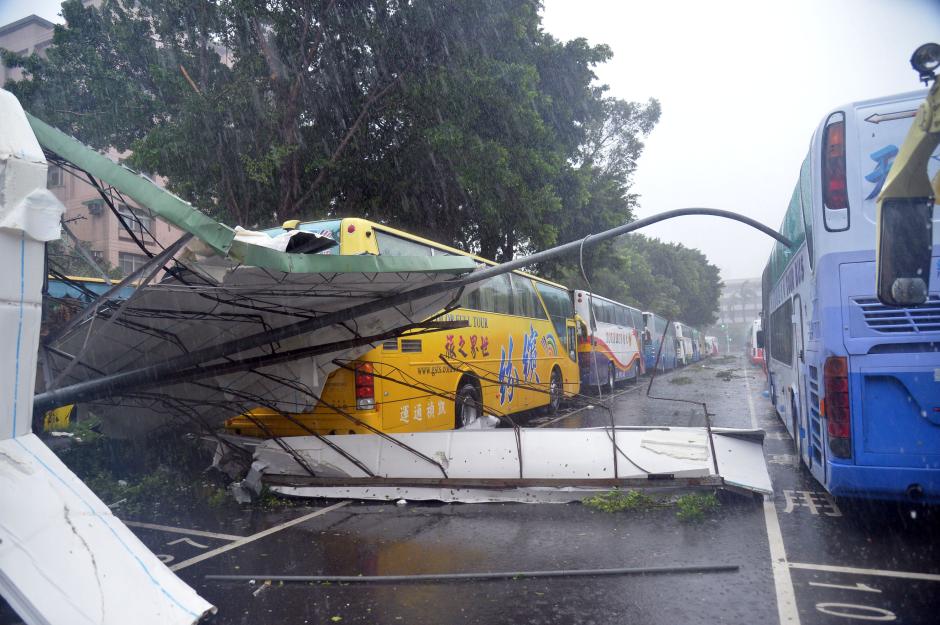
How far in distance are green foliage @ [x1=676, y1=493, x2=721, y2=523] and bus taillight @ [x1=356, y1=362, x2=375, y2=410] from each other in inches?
149

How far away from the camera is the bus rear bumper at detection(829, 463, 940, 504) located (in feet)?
16.8

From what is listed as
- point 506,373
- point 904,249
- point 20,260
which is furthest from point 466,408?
point 20,260

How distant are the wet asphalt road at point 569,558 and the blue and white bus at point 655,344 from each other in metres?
25.7

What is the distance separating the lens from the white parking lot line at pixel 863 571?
4.68 meters

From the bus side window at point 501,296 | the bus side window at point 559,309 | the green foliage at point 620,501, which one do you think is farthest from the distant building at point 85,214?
the green foliage at point 620,501

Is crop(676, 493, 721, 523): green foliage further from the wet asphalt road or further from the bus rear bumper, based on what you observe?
the bus rear bumper

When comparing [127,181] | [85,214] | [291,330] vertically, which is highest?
[85,214]

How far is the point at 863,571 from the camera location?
486cm

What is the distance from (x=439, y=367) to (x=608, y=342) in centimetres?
1487

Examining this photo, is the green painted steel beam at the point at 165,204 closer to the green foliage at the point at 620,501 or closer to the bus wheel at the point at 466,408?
the green foliage at the point at 620,501

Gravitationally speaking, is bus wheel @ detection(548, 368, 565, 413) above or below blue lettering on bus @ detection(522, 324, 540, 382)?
below

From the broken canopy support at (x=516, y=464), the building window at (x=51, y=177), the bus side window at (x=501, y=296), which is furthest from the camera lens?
the bus side window at (x=501, y=296)

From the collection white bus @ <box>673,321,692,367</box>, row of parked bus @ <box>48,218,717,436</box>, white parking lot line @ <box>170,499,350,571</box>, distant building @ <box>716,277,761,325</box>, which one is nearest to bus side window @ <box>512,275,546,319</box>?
row of parked bus @ <box>48,218,717,436</box>

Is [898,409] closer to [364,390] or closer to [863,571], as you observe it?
[863,571]
